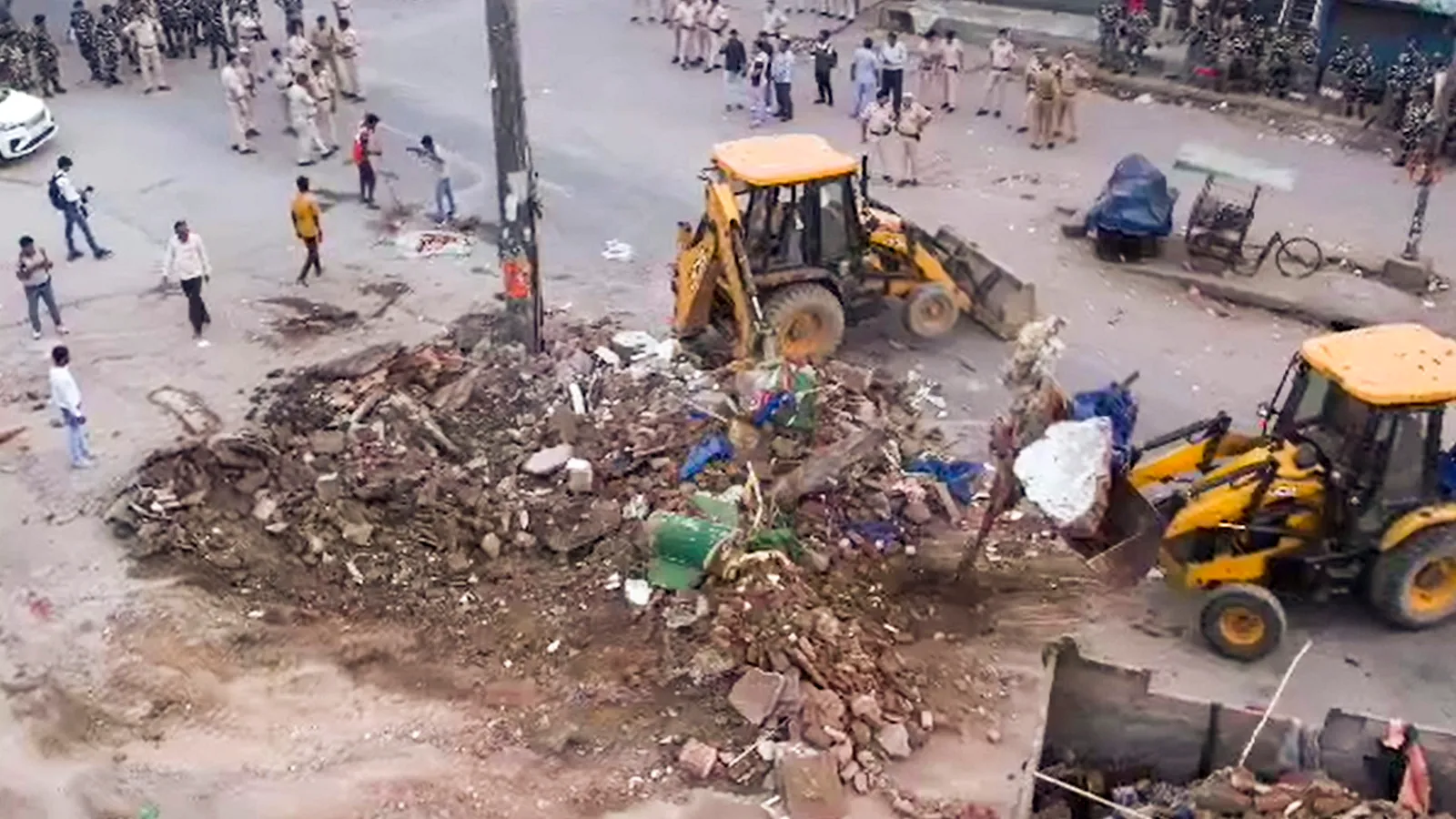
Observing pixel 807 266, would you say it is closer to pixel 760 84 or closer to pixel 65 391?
pixel 65 391

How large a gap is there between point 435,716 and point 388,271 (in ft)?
25.5

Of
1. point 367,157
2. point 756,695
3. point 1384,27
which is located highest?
point 1384,27

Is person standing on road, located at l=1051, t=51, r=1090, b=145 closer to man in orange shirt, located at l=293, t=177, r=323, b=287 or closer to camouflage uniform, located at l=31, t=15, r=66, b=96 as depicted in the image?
man in orange shirt, located at l=293, t=177, r=323, b=287

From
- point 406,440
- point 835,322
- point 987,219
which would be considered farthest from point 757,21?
point 406,440

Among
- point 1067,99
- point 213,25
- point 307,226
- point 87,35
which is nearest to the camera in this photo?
point 307,226

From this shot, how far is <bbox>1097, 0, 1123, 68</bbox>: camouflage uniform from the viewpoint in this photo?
23484 mm

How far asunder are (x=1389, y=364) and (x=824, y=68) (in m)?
12.4

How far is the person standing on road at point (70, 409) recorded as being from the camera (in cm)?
1345

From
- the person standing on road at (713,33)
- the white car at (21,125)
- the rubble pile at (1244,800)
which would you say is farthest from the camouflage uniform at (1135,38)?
the rubble pile at (1244,800)

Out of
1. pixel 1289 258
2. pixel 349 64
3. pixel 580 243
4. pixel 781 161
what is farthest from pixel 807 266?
pixel 349 64

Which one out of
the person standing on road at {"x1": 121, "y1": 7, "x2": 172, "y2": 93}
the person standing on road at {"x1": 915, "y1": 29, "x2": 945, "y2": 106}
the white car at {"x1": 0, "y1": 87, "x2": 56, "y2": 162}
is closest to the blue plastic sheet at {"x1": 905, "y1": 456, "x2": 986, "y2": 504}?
the person standing on road at {"x1": 915, "y1": 29, "x2": 945, "y2": 106}

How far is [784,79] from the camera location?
2184 centimetres

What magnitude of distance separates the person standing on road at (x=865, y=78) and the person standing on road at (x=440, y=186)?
18.0 feet

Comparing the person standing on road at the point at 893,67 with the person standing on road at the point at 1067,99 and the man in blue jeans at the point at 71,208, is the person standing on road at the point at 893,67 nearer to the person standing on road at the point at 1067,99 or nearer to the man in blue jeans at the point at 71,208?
the person standing on road at the point at 1067,99
